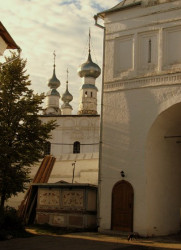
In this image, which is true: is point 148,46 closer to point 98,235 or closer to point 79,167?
point 98,235

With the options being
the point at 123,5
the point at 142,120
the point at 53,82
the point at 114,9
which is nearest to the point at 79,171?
the point at 142,120

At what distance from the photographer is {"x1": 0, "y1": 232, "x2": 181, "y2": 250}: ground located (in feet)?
40.0

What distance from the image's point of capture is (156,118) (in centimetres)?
1617

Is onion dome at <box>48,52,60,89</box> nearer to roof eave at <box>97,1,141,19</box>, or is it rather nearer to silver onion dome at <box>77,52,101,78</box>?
silver onion dome at <box>77,52,101,78</box>

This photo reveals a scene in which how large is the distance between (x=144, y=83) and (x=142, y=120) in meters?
1.42

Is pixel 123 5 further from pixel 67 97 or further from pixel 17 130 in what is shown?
pixel 67 97

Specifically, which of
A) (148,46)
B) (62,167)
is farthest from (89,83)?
(148,46)

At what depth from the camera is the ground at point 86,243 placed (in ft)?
40.0

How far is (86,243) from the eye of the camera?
1315 centimetres

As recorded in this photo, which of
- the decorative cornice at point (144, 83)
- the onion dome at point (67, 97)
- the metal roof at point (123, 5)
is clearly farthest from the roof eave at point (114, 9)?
the onion dome at point (67, 97)

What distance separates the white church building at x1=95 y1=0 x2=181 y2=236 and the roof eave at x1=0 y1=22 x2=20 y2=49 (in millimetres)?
5109

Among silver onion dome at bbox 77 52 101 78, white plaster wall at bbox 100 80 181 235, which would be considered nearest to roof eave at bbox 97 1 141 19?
white plaster wall at bbox 100 80 181 235

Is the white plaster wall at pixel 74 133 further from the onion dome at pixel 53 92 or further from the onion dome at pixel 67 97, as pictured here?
the onion dome at pixel 67 97

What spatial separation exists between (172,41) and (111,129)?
4.02 meters
